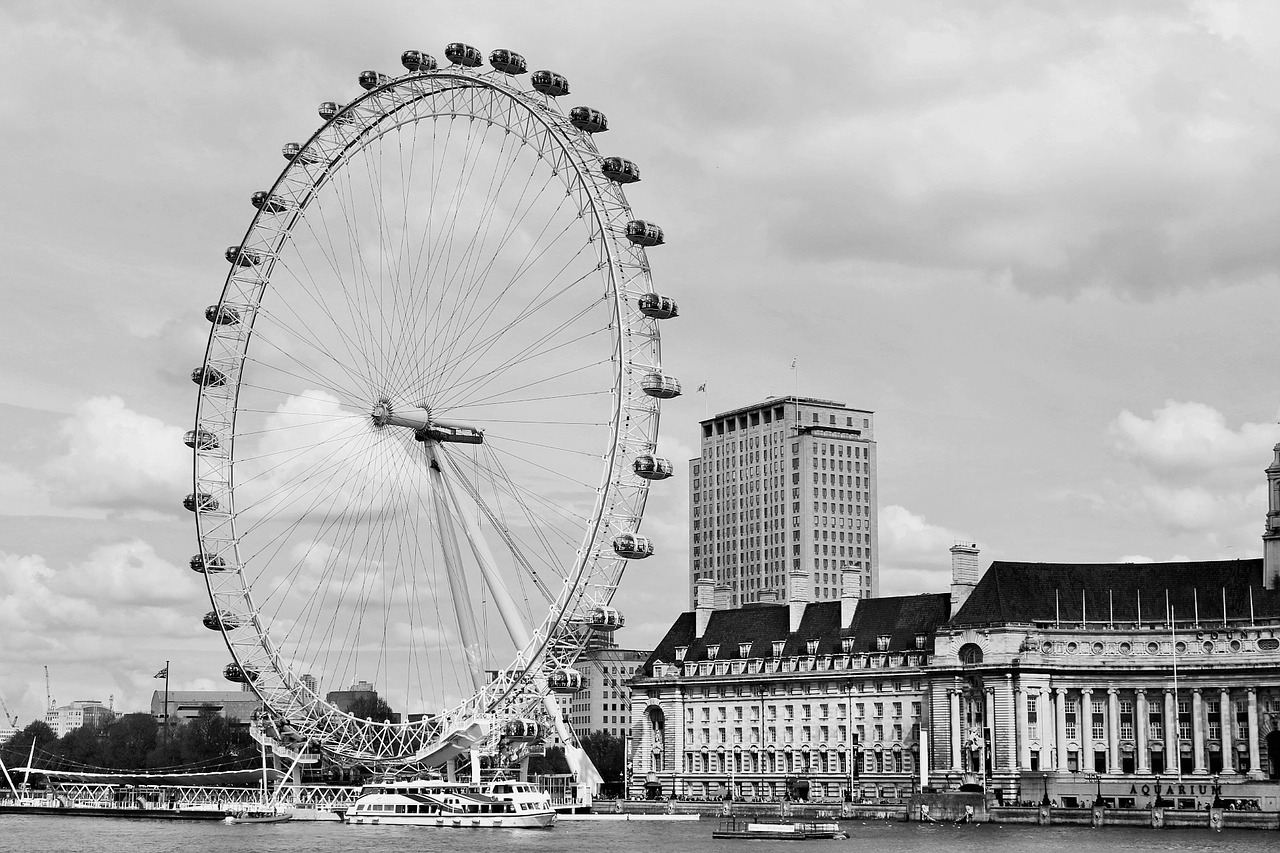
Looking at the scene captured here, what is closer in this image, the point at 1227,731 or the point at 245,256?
the point at 245,256

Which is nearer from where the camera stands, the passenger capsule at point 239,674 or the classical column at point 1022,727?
the passenger capsule at point 239,674

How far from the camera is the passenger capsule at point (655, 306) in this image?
90.2 metres

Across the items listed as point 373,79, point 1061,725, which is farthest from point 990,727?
point 373,79

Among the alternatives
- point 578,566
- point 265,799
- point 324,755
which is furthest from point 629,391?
point 265,799

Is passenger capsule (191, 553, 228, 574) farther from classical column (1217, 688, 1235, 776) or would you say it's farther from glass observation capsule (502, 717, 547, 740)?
classical column (1217, 688, 1235, 776)

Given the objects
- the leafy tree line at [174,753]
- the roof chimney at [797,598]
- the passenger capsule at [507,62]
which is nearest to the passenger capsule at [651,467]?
the passenger capsule at [507,62]

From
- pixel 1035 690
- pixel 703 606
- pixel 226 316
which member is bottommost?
pixel 1035 690

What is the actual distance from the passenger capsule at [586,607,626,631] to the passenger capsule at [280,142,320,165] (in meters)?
31.9

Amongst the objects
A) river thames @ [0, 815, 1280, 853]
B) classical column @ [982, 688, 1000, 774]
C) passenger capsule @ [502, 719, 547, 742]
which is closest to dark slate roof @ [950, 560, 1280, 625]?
classical column @ [982, 688, 1000, 774]

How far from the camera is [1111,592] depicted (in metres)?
130

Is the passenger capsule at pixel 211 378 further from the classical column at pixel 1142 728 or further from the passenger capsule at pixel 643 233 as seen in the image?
the classical column at pixel 1142 728

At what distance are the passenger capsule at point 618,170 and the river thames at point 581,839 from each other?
35.1 metres

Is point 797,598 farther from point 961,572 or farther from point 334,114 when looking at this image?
point 334,114

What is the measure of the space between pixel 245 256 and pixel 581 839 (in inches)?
1600
